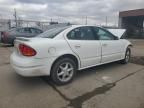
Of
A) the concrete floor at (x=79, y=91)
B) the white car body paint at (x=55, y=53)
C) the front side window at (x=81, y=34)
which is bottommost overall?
the concrete floor at (x=79, y=91)

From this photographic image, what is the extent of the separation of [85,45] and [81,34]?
0.34m

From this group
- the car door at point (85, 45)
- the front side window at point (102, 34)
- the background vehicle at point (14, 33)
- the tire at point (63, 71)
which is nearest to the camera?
the tire at point (63, 71)

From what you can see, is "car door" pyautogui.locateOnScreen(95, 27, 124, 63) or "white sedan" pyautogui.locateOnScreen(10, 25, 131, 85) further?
"car door" pyautogui.locateOnScreen(95, 27, 124, 63)

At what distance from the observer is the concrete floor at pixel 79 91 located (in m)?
2.97

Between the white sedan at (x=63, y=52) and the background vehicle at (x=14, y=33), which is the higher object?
the background vehicle at (x=14, y=33)

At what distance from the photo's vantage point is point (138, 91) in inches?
139

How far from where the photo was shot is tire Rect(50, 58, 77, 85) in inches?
144

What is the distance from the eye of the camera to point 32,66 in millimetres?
3324

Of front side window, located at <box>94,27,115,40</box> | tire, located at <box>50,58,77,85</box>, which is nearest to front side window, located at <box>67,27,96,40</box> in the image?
front side window, located at <box>94,27,115,40</box>

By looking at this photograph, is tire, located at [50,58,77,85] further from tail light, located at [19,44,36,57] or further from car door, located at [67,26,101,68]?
tail light, located at [19,44,36,57]

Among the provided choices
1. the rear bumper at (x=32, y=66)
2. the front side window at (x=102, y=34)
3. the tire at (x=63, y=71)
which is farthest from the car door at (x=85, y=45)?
the rear bumper at (x=32, y=66)

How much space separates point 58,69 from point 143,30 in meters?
27.9

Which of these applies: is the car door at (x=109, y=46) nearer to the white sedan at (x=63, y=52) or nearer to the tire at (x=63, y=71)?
the white sedan at (x=63, y=52)

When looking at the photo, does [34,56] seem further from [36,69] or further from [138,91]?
[138,91]
